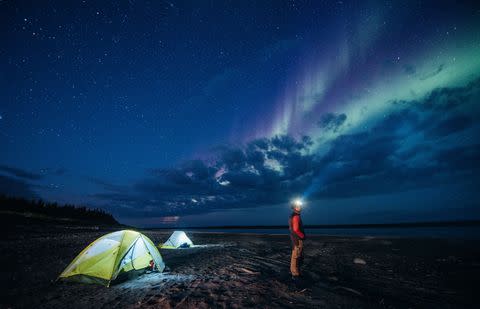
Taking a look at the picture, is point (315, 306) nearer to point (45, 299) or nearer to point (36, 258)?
point (45, 299)

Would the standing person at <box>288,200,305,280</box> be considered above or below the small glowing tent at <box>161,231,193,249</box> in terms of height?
above

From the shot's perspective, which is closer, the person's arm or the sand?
the sand

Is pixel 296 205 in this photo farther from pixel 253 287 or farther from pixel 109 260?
pixel 109 260

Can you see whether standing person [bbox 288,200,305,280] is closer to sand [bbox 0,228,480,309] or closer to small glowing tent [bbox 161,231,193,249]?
sand [bbox 0,228,480,309]

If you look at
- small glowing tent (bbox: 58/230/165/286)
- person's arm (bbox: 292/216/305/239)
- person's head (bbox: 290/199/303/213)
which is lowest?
small glowing tent (bbox: 58/230/165/286)

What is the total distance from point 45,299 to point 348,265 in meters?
14.6

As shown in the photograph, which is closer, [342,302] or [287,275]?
[342,302]

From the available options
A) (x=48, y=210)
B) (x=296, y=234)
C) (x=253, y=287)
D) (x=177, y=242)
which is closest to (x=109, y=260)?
(x=253, y=287)

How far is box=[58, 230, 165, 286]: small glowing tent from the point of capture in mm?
9000

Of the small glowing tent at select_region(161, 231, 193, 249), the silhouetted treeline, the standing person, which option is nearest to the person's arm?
the standing person

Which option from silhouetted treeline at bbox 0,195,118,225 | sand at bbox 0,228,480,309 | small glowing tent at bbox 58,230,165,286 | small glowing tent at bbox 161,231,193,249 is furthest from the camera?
silhouetted treeline at bbox 0,195,118,225

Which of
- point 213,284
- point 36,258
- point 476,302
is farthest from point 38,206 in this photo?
point 476,302

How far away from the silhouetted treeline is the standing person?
51096mm

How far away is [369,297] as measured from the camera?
309 inches
